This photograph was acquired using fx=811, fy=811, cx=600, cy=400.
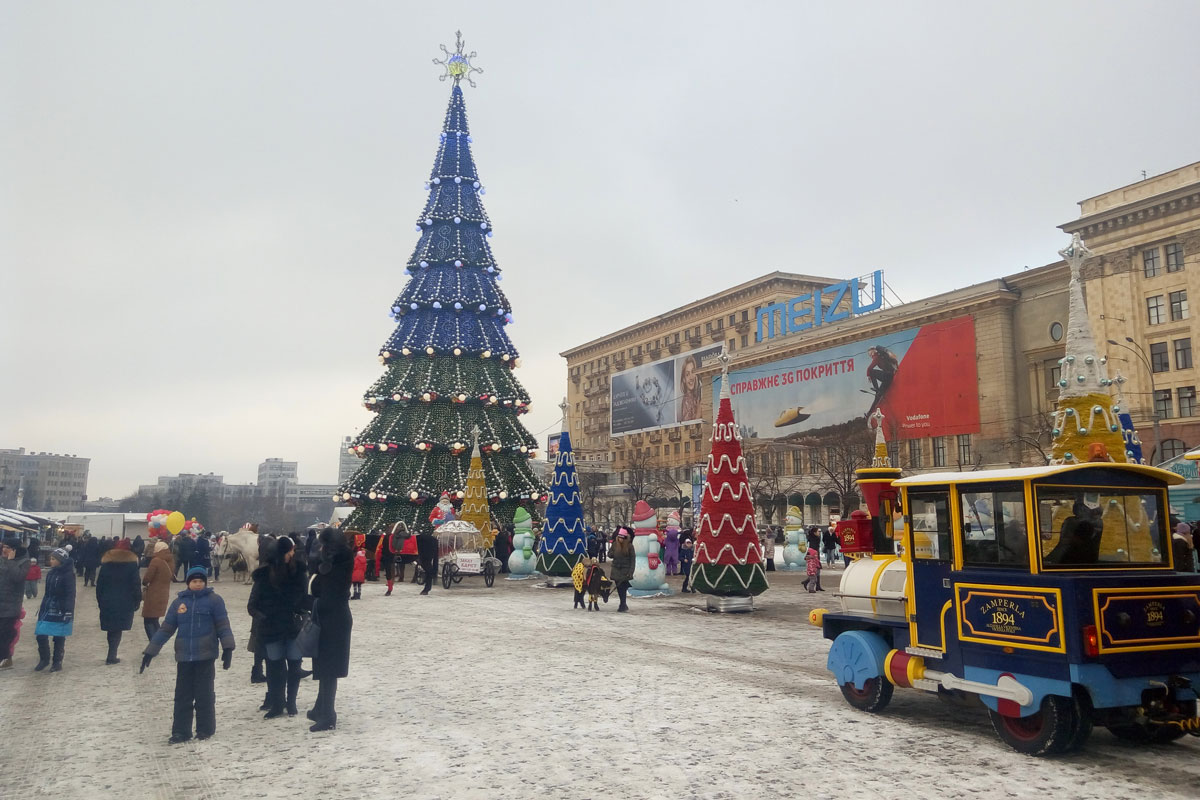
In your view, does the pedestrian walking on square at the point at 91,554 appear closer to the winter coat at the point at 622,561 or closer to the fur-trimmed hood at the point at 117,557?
the fur-trimmed hood at the point at 117,557

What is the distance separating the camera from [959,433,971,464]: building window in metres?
52.3

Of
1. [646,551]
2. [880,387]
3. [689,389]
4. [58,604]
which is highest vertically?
[689,389]

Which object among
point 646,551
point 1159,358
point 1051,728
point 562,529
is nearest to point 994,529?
point 1051,728

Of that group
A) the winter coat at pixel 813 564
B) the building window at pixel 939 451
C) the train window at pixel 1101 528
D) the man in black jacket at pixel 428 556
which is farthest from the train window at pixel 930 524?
the building window at pixel 939 451

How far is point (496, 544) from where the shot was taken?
27516 mm

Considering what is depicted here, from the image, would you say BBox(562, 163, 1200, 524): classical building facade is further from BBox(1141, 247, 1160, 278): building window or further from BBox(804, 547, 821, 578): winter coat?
BBox(804, 547, 821, 578): winter coat

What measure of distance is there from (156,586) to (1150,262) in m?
48.1

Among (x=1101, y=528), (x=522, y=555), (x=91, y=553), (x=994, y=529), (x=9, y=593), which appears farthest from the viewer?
(x=522, y=555)

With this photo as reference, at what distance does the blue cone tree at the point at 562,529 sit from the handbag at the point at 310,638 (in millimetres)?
14790

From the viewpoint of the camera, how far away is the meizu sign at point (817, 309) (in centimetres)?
6281

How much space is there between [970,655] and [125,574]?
10.8 m

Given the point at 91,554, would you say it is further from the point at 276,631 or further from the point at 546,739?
the point at 546,739

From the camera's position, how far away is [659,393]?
86812mm

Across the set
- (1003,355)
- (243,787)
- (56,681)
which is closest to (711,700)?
Answer: (243,787)
